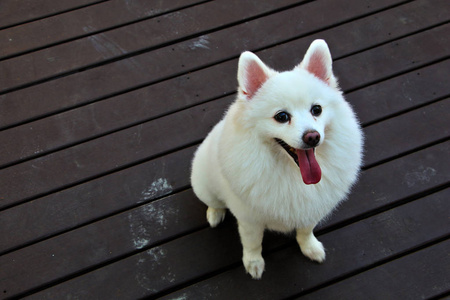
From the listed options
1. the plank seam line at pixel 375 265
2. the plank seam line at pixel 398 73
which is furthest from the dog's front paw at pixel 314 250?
the plank seam line at pixel 398 73

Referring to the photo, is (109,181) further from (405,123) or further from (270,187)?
(405,123)

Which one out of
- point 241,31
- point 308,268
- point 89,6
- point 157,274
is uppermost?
point 89,6

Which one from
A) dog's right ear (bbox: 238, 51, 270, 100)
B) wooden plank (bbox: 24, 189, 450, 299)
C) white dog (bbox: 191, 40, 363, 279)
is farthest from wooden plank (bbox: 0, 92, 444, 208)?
dog's right ear (bbox: 238, 51, 270, 100)

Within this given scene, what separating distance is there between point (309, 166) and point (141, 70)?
58.2 inches

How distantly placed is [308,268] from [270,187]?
2.12 feet

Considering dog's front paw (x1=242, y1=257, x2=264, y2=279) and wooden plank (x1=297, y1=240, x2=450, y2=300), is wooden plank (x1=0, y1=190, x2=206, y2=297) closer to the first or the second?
dog's front paw (x1=242, y1=257, x2=264, y2=279)

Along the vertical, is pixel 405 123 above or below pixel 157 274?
above

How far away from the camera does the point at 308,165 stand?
1.36 m

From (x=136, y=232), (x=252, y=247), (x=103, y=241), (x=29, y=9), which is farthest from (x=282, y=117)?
(x=29, y=9)

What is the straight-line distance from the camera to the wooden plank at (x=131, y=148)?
2.12 m

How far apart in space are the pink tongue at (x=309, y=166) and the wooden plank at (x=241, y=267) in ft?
2.31

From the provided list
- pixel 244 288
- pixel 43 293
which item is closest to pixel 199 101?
pixel 244 288

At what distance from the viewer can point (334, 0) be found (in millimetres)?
2686

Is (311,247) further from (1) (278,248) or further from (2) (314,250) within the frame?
(1) (278,248)
